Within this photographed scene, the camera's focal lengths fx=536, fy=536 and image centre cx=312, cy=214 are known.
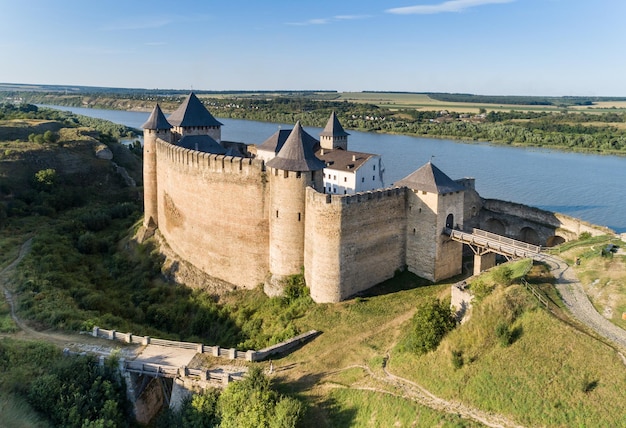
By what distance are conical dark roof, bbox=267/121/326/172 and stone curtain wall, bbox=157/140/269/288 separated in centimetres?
103

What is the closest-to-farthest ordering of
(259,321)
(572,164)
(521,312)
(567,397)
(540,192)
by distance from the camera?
1. (567,397)
2. (521,312)
3. (259,321)
4. (540,192)
5. (572,164)

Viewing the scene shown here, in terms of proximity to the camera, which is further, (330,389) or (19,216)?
(19,216)

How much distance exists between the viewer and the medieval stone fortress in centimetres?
1311

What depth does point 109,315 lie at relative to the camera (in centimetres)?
1388

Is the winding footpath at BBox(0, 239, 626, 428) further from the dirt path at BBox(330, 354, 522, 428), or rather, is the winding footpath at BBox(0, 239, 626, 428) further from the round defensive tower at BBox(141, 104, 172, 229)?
the round defensive tower at BBox(141, 104, 172, 229)

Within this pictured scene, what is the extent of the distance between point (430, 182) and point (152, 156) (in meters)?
10.9

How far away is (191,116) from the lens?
21.3 m

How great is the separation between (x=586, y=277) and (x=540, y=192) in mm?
19909

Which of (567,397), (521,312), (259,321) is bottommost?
(259,321)

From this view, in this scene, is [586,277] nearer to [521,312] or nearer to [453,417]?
[521,312]

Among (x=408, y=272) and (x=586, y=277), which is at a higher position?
(x=586, y=277)

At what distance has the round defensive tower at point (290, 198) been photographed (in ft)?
44.3

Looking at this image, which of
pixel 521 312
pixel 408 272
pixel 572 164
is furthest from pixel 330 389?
pixel 572 164

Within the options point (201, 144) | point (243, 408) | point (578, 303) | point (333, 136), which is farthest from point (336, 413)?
point (333, 136)
